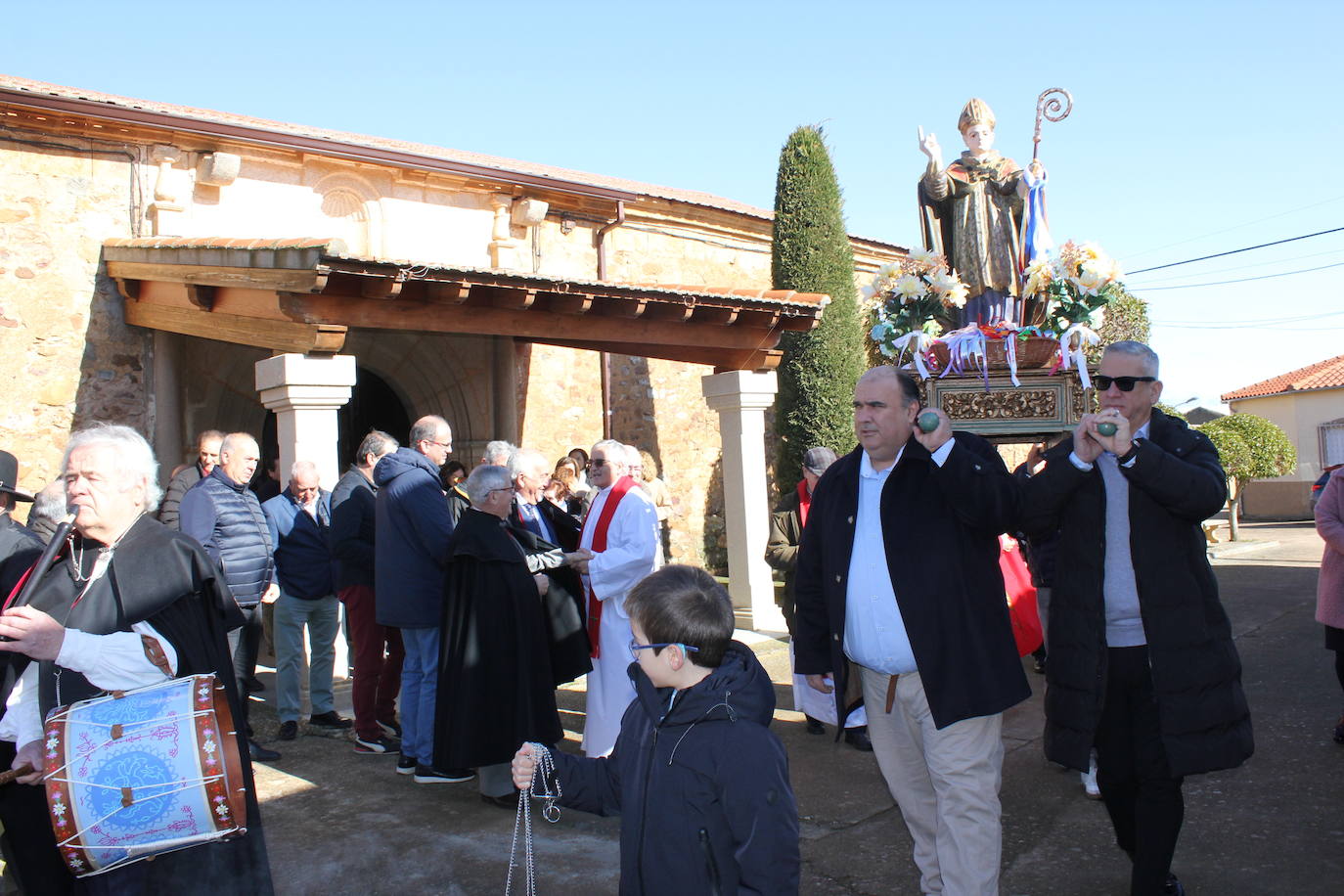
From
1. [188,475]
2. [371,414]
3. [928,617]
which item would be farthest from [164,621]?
[371,414]

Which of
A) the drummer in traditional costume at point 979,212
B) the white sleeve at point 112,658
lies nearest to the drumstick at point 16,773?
the white sleeve at point 112,658

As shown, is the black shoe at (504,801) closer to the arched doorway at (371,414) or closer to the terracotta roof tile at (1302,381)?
the arched doorway at (371,414)

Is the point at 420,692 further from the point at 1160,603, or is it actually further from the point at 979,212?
the point at 979,212

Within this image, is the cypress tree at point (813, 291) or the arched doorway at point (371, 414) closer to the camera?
the arched doorway at point (371, 414)

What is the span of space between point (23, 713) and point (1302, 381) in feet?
118

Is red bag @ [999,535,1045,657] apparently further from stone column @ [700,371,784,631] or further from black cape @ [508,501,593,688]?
stone column @ [700,371,784,631]

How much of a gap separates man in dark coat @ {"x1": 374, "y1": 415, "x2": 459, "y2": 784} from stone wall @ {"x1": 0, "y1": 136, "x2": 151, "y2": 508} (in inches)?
215

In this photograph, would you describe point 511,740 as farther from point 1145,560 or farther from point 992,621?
point 1145,560

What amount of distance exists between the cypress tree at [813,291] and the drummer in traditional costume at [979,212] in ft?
26.7

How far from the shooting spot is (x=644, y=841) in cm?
225

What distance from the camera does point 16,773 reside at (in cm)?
268

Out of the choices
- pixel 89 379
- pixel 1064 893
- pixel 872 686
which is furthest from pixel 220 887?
pixel 89 379

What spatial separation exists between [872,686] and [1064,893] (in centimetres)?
109

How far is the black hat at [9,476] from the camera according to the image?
385 centimetres
